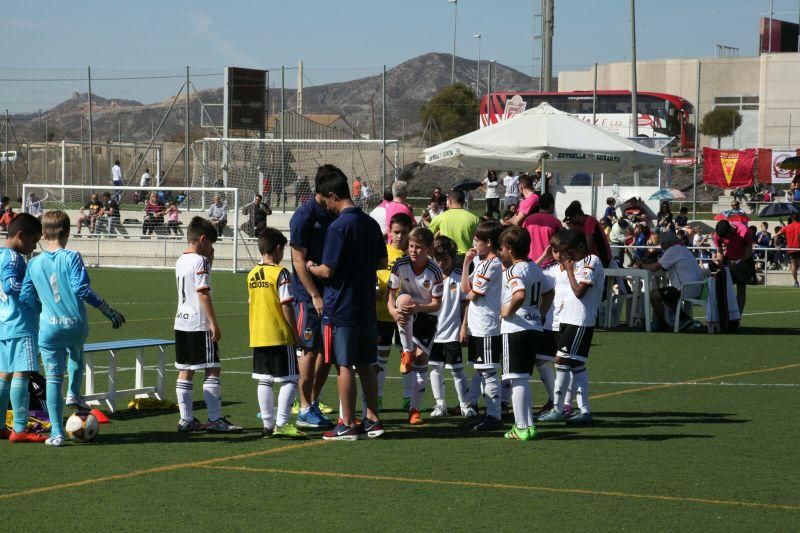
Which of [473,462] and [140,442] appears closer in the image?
[473,462]

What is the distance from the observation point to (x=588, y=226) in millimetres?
15312

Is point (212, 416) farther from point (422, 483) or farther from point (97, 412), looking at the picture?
point (422, 483)

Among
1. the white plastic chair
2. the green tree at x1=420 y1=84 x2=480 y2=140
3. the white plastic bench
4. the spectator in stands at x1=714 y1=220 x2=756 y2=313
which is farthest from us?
the green tree at x1=420 y1=84 x2=480 y2=140

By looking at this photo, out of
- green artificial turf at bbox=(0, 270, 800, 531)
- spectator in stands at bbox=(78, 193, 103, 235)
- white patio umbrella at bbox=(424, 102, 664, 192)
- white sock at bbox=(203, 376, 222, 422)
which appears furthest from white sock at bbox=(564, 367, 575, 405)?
spectator in stands at bbox=(78, 193, 103, 235)

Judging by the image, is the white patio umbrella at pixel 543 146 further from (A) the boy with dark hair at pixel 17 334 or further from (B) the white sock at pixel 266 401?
(A) the boy with dark hair at pixel 17 334

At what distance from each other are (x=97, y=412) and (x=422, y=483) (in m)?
3.54

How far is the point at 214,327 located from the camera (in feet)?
30.0

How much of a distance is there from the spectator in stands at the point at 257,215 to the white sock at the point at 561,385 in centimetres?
2261

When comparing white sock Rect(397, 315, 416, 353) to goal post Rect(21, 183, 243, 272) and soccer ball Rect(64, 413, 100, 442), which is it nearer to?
soccer ball Rect(64, 413, 100, 442)

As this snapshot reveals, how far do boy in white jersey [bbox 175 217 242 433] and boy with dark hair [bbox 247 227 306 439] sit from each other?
0.38m

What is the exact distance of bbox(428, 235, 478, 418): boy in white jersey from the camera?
9992 mm

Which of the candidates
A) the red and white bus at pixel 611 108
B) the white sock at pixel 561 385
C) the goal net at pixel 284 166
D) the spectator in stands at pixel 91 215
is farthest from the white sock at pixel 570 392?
the red and white bus at pixel 611 108

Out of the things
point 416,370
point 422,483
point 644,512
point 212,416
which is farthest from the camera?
point 416,370

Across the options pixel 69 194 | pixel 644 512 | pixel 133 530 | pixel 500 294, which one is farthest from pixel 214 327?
pixel 69 194
